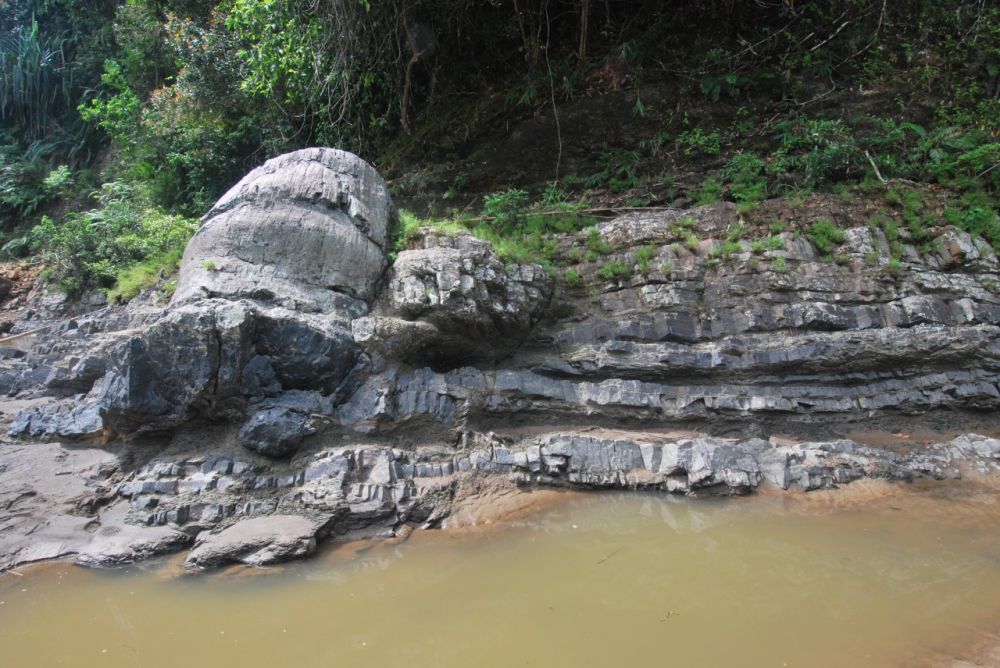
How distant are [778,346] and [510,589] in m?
4.25

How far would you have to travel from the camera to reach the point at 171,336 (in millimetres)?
5406

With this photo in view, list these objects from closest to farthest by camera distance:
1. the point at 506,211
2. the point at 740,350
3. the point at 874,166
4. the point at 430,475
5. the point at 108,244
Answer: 1. the point at 430,475
2. the point at 740,350
3. the point at 874,166
4. the point at 506,211
5. the point at 108,244

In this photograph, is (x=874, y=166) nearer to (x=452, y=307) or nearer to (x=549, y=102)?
(x=549, y=102)

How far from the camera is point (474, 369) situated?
6488 mm

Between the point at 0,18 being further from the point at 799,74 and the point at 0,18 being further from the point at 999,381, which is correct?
the point at 999,381

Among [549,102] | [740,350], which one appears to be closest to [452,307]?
[740,350]

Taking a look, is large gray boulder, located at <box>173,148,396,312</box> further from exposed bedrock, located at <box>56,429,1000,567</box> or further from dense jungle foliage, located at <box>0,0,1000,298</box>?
exposed bedrock, located at <box>56,429,1000,567</box>

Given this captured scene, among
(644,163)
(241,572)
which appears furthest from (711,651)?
(644,163)

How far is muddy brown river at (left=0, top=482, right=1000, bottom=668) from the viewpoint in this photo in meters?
3.16

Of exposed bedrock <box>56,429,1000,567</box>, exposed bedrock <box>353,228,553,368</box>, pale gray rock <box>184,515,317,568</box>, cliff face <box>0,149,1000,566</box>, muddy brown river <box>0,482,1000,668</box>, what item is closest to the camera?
muddy brown river <box>0,482,1000,668</box>

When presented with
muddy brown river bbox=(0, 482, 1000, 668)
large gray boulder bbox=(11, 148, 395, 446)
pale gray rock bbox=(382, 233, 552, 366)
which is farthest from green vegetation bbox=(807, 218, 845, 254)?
large gray boulder bbox=(11, 148, 395, 446)

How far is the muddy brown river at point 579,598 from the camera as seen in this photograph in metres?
3.16

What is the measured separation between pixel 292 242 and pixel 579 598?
182 inches

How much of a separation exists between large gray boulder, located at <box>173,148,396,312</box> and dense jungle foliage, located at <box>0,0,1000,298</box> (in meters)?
0.77
